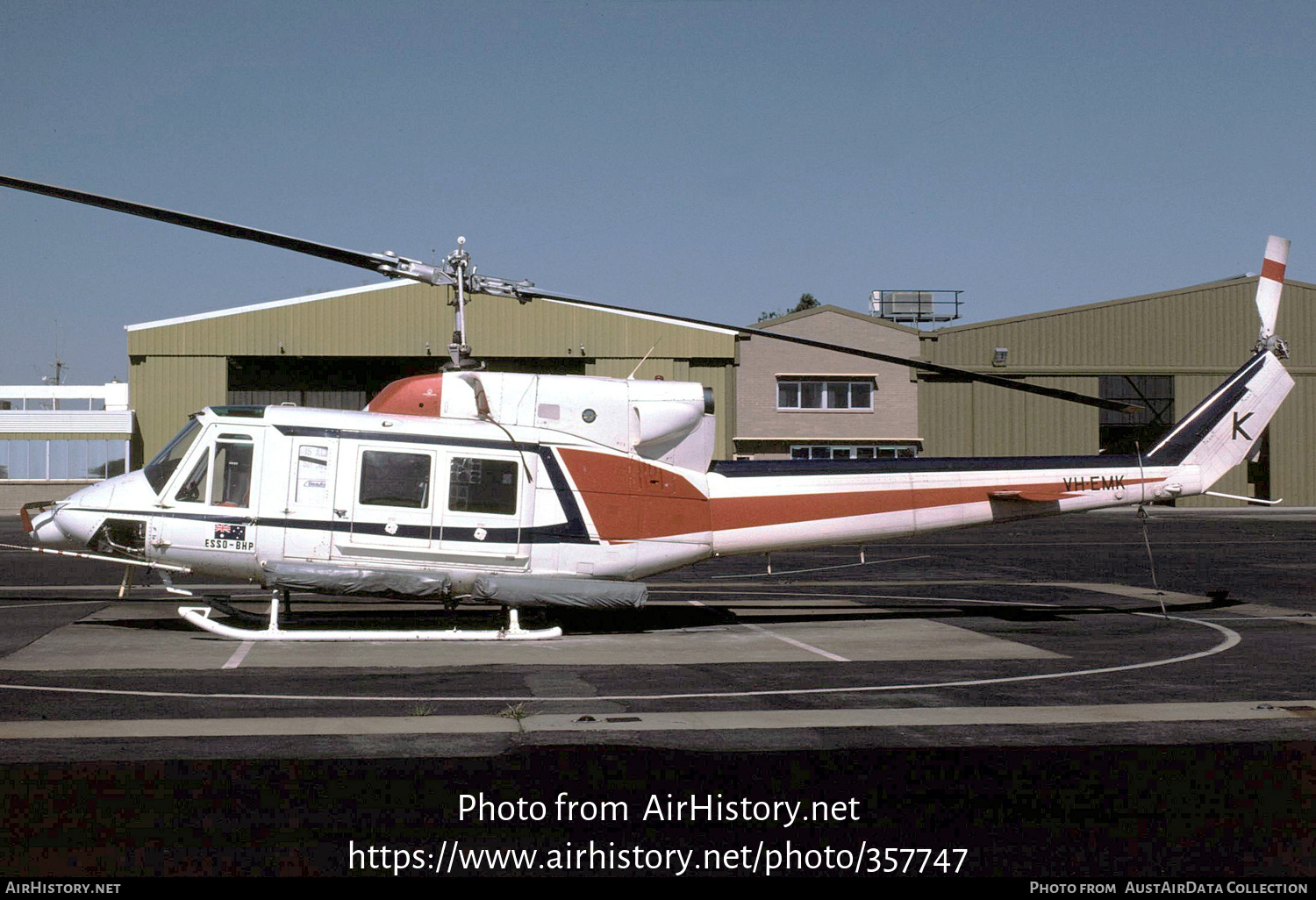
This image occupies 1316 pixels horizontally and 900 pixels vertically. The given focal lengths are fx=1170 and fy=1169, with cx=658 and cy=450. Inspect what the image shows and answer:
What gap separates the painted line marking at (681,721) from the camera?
342 inches

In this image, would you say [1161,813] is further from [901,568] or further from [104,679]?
[901,568]

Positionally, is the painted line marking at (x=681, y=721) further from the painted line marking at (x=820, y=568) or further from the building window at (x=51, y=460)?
the building window at (x=51, y=460)

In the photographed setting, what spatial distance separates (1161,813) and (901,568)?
1899cm

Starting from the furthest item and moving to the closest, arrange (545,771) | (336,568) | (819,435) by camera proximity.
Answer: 1. (819,435)
2. (336,568)
3. (545,771)

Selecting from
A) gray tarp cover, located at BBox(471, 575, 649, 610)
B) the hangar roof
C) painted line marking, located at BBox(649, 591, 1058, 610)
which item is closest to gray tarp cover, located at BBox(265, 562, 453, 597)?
gray tarp cover, located at BBox(471, 575, 649, 610)

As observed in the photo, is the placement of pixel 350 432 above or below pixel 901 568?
above

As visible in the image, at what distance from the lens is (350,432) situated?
13953 mm

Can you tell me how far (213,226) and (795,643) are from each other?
7949mm

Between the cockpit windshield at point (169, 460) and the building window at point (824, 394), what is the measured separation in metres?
43.1

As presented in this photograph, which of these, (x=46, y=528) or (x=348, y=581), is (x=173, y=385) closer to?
(x=46, y=528)

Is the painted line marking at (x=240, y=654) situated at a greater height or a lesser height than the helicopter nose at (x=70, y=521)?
lesser

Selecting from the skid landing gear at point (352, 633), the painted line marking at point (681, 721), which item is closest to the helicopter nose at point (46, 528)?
the skid landing gear at point (352, 633)

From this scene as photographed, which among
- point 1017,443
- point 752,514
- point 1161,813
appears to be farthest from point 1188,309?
point 1161,813

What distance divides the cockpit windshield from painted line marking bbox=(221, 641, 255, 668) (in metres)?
2.17
